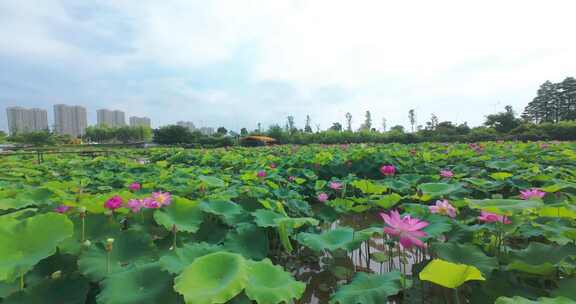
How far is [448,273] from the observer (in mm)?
1003

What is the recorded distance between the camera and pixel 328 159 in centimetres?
Answer: 598

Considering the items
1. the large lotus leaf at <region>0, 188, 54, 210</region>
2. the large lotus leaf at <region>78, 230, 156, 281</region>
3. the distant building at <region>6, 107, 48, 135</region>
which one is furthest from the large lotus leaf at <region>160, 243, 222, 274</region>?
the distant building at <region>6, 107, 48, 135</region>

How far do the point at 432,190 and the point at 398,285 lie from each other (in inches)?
45.3

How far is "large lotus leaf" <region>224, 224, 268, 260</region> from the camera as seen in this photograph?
1.73 metres

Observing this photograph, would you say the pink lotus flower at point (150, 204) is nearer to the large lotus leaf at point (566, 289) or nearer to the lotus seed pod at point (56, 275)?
the lotus seed pod at point (56, 275)

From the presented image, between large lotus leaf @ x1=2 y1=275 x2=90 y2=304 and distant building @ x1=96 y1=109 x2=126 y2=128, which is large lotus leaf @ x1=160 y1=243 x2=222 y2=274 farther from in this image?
distant building @ x1=96 y1=109 x2=126 y2=128

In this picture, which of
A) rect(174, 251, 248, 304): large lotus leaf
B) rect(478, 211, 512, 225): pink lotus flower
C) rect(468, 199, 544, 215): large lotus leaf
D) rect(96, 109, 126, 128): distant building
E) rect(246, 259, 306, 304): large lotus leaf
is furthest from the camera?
rect(96, 109, 126, 128): distant building

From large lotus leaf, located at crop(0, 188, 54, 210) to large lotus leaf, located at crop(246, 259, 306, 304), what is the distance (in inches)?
68.6

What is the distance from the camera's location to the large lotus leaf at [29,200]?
1883mm

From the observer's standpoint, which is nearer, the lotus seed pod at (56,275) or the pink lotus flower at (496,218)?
the lotus seed pod at (56,275)

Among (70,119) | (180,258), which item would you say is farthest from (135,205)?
(70,119)

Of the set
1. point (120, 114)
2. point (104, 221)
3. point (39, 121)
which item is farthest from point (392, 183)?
point (120, 114)

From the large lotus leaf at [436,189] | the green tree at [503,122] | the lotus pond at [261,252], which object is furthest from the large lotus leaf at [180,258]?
the green tree at [503,122]

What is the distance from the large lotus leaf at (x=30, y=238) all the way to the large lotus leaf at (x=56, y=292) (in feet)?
0.36
